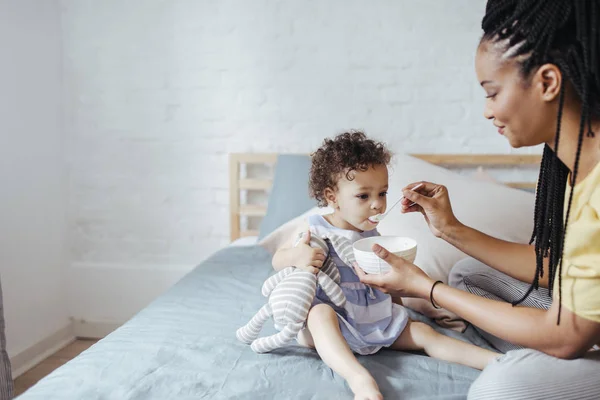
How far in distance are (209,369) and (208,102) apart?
1.56 m

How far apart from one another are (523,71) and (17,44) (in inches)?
78.4

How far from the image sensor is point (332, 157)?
1510 mm

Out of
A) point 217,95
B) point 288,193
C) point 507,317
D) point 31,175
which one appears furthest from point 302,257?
point 31,175

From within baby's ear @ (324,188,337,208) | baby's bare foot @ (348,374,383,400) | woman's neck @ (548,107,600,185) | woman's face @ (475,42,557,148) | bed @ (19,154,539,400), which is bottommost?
bed @ (19,154,539,400)

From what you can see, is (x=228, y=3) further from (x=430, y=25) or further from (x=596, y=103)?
(x=596, y=103)

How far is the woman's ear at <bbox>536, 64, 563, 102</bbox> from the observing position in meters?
1.00

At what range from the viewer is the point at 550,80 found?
1014 mm

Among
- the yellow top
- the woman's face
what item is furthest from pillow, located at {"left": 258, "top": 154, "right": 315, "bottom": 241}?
the yellow top

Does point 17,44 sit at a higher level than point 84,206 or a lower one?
higher

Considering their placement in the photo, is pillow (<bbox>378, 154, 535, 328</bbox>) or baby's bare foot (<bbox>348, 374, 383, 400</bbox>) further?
pillow (<bbox>378, 154, 535, 328</bbox>)

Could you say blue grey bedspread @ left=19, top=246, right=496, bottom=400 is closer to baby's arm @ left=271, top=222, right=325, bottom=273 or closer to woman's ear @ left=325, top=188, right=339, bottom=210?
baby's arm @ left=271, top=222, right=325, bottom=273

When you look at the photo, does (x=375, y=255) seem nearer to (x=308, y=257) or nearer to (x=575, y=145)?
(x=308, y=257)

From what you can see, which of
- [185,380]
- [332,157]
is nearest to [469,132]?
[332,157]

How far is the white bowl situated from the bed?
0.22 meters
